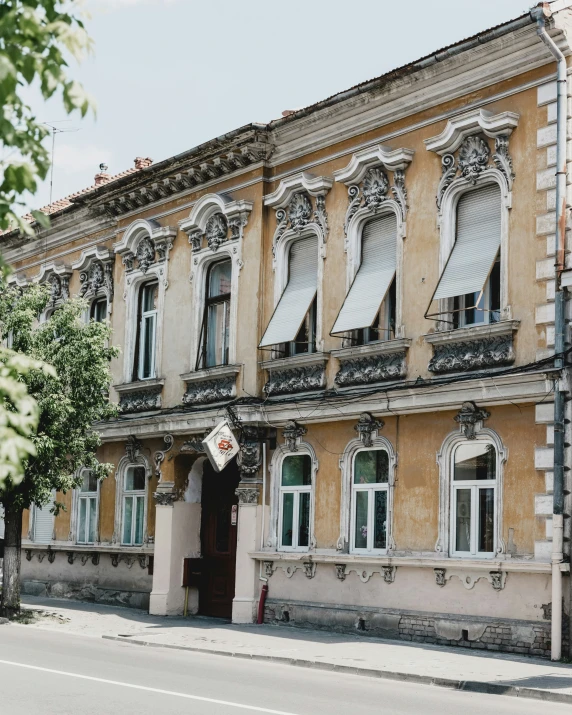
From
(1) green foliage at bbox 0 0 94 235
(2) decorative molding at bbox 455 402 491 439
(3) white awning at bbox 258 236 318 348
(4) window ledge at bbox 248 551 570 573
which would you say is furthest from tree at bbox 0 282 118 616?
(1) green foliage at bbox 0 0 94 235

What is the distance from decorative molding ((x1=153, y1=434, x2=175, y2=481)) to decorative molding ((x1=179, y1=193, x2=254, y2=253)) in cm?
380

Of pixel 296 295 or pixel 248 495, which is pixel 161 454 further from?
pixel 296 295

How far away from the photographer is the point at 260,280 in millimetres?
22094

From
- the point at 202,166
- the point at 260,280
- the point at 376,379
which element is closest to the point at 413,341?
the point at 376,379

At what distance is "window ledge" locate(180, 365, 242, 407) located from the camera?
73.3 ft

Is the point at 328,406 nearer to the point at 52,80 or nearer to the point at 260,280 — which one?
the point at 260,280

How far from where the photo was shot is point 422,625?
17906 mm

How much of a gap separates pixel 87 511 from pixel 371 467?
31.3 ft

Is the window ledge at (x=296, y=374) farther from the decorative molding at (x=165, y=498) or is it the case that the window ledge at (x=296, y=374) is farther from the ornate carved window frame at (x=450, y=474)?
the decorative molding at (x=165, y=498)

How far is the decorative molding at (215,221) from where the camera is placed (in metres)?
22.6

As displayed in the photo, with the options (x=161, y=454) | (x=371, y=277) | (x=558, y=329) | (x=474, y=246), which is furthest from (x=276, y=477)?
(x=558, y=329)

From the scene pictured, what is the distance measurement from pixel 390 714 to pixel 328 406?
9.19 metres

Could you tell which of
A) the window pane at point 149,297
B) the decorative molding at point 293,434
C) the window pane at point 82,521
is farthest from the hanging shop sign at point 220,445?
the window pane at point 82,521

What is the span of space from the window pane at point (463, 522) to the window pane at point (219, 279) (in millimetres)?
7338
